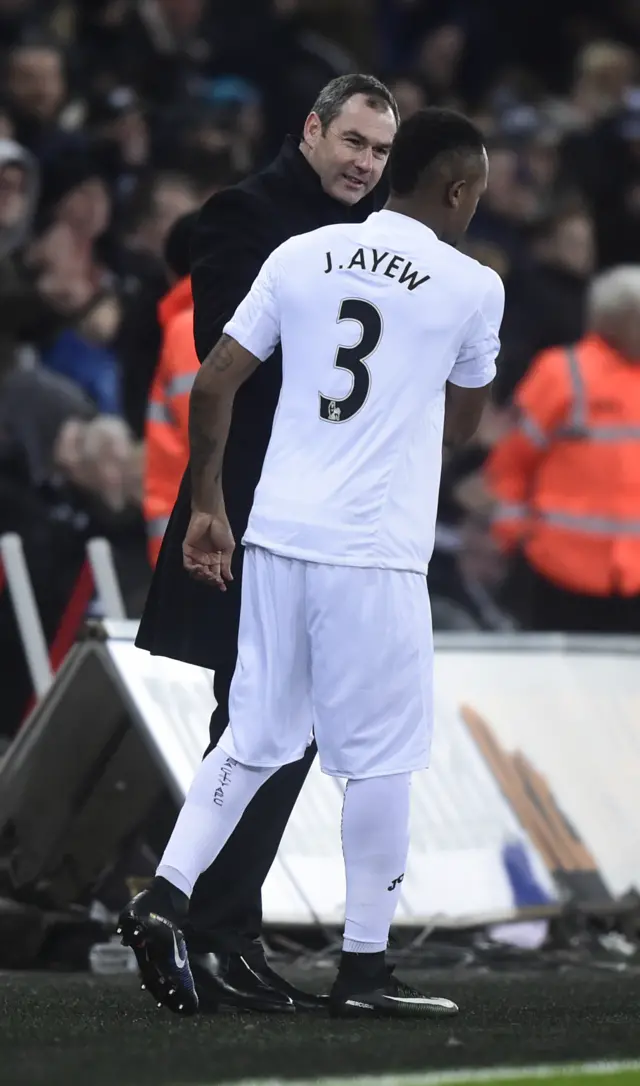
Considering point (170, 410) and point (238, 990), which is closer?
point (238, 990)

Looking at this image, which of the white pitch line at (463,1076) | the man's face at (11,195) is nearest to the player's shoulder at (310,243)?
the white pitch line at (463,1076)

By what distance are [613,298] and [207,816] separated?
490cm

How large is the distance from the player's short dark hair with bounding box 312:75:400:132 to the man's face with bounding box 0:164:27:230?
5.00 metres

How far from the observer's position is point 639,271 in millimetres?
9773

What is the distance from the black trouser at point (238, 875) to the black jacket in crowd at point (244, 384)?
0.51 ft

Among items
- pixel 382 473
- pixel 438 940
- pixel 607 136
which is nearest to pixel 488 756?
pixel 438 940

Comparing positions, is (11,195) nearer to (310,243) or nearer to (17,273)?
(17,273)

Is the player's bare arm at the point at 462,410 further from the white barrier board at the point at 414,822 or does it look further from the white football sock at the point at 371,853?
the white barrier board at the point at 414,822

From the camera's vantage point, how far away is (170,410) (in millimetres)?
7414

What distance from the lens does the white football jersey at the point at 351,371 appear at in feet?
16.6

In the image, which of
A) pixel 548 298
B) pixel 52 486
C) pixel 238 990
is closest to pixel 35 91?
pixel 548 298

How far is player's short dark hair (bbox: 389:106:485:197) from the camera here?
203 inches

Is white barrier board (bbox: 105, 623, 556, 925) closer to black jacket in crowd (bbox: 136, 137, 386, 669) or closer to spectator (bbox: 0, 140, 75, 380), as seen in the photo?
black jacket in crowd (bbox: 136, 137, 386, 669)

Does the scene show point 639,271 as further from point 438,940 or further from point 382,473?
point 382,473
